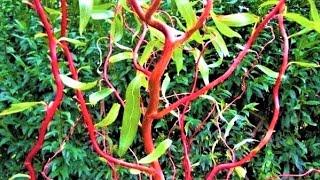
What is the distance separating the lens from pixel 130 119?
81 centimetres

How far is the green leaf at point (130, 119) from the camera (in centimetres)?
81

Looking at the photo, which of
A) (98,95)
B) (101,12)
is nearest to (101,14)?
(101,12)

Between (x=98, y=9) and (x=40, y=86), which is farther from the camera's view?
(x=40, y=86)

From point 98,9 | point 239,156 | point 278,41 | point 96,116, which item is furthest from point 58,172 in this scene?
point 98,9

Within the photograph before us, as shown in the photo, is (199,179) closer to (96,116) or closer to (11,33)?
(96,116)

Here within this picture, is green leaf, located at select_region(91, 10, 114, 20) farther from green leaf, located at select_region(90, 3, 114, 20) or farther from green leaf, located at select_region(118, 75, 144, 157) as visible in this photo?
green leaf, located at select_region(118, 75, 144, 157)

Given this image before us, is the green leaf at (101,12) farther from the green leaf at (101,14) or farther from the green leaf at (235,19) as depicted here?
the green leaf at (235,19)

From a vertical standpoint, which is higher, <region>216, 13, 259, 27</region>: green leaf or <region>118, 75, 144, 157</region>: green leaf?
<region>216, 13, 259, 27</region>: green leaf

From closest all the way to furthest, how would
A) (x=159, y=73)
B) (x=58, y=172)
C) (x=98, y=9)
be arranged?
(x=159, y=73) < (x=98, y=9) < (x=58, y=172)

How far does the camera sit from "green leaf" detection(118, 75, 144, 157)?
808 mm

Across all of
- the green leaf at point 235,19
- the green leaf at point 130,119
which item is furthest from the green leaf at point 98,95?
the green leaf at point 235,19

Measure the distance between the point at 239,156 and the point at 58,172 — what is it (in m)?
0.73

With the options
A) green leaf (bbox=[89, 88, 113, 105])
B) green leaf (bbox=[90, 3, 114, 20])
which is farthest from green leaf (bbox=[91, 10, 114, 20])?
green leaf (bbox=[89, 88, 113, 105])

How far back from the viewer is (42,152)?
2.28 meters
